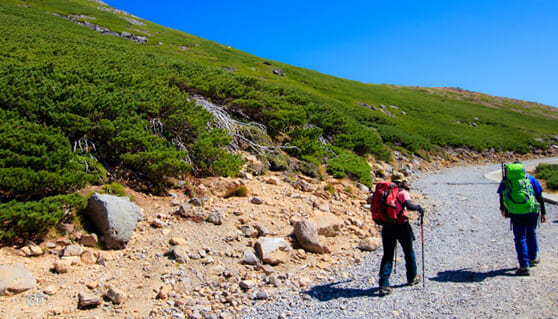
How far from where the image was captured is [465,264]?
6.50 metres

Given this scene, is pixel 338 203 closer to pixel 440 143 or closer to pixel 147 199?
pixel 147 199

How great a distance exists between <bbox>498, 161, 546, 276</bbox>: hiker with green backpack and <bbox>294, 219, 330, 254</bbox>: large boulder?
3572 mm

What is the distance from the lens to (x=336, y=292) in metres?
5.75

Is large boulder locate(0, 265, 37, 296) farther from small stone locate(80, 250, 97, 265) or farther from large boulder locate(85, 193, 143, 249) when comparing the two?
large boulder locate(85, 193, 143, 249)

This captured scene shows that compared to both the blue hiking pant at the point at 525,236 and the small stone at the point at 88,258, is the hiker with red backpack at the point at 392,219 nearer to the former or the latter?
the blue hiking pant at the point at 525,236

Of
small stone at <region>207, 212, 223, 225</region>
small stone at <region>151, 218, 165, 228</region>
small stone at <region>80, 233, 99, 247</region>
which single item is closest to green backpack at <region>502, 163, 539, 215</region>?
small stone at <region>207, 212, 223, 225</region>

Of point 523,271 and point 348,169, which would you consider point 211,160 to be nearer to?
point 348,169

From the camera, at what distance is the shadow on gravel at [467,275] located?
18.8ft

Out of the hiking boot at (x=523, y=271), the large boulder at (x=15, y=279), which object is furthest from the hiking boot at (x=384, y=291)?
the large boulder at (x=15, y=279)

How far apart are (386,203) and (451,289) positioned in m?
1.76

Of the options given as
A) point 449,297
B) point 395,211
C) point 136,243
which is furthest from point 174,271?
point 449,297

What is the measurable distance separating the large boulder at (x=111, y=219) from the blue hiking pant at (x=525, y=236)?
684 centimetres

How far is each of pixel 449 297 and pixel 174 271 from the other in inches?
177

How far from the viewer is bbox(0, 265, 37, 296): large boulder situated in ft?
15.0
